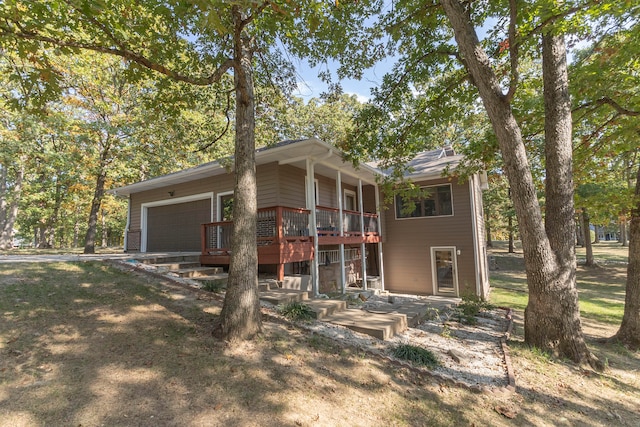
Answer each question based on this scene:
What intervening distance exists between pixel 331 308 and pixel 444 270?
A: 7362mm

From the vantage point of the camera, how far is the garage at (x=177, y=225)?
1122cm

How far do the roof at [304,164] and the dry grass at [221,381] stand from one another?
3696 mm

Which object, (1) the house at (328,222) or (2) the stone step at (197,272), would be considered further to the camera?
(1) the house at (328,222)

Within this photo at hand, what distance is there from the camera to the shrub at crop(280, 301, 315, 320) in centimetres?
516

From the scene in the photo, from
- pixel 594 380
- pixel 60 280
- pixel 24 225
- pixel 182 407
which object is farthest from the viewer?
pixel 24 225

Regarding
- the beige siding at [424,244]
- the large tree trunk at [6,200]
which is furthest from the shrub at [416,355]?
the large tree trunk at [6,200]

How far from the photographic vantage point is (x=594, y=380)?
4.08 m

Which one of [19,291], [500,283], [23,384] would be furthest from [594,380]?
[500,283]

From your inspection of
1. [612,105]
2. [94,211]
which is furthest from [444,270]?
[94,211]

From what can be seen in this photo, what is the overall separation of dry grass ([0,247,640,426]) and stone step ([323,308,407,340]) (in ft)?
2.36

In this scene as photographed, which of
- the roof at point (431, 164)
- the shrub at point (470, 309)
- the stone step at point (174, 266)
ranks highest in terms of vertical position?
the roof at point (431, 164)

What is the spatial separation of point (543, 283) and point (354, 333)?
2939 mm

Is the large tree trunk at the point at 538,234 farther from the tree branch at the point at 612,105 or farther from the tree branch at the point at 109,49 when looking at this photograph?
the tree branch at the point at 109,49

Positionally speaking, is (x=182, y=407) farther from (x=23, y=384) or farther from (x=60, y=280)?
(x=60, y=280)
